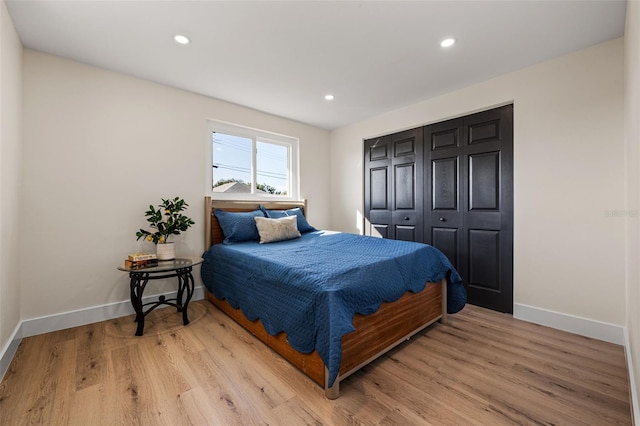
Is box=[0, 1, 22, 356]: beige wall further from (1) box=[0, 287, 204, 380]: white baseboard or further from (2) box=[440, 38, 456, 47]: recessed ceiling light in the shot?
(2) box=[440, 38, 456, 47]: recessed ceiling light

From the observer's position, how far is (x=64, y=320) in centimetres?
236

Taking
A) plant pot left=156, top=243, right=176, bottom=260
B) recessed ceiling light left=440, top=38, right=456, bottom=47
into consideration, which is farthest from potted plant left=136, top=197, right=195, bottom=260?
recessed ceiling light left=440, top=38, right=456, bottom=47

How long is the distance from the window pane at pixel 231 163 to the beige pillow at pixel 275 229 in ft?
2.27

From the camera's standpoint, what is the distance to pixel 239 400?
1.50m

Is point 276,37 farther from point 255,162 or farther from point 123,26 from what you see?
point 255,162

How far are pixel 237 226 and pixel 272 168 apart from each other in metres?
1.24

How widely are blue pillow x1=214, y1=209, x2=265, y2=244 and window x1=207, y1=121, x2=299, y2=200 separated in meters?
0.40

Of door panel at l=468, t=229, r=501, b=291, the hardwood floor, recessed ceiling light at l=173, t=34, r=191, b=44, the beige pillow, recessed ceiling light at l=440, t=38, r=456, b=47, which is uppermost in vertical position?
recessed ceiling light at l=173, t=34, r=191, b=44

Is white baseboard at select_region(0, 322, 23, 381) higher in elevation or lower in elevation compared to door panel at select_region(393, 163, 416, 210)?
lower

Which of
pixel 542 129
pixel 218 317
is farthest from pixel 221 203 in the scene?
pixel 542 129

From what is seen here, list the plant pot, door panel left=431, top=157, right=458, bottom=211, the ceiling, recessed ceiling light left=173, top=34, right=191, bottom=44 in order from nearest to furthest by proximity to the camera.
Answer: the ceiling
recessed ceiling light left=173, top=34, right=191, bottom=44
the plant pot
door panel left=431, top=157, right=458, bottom=211

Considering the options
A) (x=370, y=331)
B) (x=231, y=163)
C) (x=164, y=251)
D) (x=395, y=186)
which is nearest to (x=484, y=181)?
(x=395, y=186)

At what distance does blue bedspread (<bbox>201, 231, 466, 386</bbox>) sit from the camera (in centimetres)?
Answer: 152

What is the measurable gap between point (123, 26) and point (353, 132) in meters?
3.03
